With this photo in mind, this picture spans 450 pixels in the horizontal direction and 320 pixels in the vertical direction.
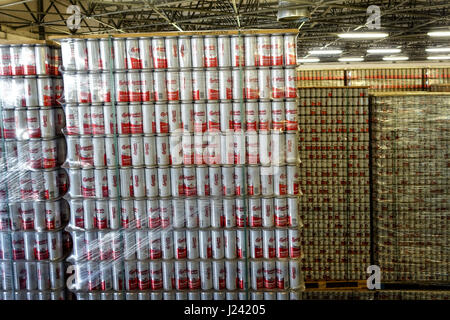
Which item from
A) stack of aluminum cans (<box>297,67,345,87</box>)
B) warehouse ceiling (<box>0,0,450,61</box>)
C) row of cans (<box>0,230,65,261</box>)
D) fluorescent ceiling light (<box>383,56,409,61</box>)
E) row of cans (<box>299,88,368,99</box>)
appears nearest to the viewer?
row of cans (<box>0,230,65,261</box>)

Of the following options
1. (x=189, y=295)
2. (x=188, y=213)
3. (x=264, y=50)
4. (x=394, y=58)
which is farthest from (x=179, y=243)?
(x=394, y=58)

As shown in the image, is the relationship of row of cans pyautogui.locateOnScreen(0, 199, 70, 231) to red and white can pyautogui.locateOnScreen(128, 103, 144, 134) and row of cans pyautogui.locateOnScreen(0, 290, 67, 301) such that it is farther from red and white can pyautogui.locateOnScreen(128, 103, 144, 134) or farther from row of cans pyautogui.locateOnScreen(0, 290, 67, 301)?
red and white can pyautogui.locateOnScreen(128, 103, 144, 134)

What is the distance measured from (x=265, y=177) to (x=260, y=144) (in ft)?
1.43

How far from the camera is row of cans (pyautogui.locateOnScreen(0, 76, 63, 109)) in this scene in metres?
5.38

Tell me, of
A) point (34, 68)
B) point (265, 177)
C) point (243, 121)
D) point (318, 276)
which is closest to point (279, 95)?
point (243, 121)

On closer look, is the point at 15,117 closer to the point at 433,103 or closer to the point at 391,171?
the point at 391,171

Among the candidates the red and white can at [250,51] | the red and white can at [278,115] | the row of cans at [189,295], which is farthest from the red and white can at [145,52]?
the row of cans at [189,295]

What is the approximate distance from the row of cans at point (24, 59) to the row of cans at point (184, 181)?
1.42m

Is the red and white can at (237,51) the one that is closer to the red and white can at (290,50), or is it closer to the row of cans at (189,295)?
the red and white can at (290,50)

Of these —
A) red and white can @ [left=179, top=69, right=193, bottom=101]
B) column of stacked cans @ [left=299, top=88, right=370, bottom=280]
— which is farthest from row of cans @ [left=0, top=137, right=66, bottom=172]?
column of stacked cans @ [left=299, top=88, right=370, bottom=280]

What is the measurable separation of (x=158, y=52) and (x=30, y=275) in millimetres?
3451

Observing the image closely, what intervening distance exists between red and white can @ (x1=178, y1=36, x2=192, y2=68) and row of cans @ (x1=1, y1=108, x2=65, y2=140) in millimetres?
1888

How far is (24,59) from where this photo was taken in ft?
17.6

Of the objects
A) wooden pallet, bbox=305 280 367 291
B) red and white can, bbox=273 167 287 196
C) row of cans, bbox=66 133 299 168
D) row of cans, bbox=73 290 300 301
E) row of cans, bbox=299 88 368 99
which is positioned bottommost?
wooden pallet, bbox=305 280 367 291
